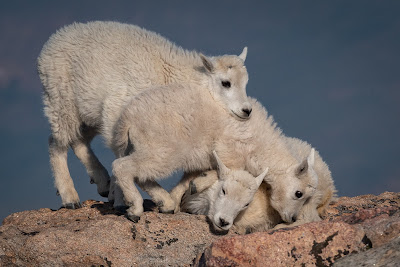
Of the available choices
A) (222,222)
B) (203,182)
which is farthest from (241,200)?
(203,182)

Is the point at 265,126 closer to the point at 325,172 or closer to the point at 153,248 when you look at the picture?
the point at 325,172

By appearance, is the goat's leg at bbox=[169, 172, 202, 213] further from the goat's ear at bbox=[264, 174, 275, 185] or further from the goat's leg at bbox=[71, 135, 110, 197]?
the goat's leg at bbox=[71, 135, 110, 197]

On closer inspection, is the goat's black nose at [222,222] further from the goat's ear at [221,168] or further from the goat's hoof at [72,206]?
the goat's hoof at [72,206]

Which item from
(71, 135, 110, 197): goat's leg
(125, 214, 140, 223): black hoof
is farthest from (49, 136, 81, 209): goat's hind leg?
(125, 214, 140, 223): black hoof

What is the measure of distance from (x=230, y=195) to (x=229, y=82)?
6.94ft

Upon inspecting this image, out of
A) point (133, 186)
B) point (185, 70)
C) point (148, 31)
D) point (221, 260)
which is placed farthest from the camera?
point (148, 31)

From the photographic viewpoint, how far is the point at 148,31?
32.8ft

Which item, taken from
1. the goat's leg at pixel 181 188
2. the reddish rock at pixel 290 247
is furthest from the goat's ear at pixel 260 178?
the reddish rock at pixel 290 247

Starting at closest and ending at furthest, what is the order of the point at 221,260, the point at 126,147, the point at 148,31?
the point at 221,260 → the point at 126,147 → the point at 148,31

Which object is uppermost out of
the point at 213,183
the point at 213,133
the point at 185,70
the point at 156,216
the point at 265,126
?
the point at 185,70

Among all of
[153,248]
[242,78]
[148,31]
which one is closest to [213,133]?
[242,78]

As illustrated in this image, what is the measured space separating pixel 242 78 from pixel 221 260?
411cm

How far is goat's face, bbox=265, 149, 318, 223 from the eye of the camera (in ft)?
27.0

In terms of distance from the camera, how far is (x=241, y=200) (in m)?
7.73
